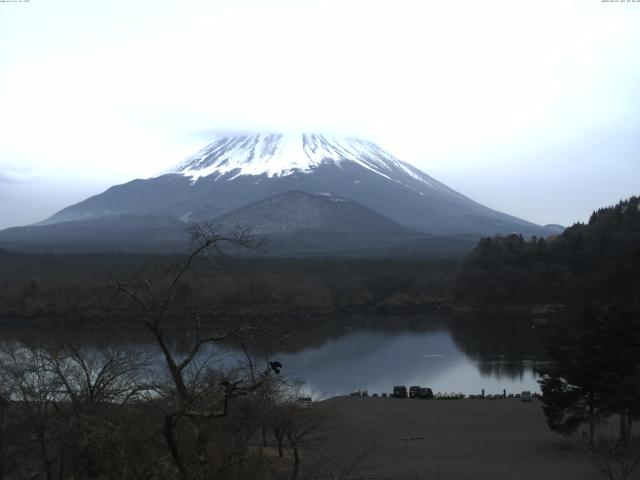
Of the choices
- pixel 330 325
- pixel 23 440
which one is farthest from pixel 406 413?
pixel 330 325

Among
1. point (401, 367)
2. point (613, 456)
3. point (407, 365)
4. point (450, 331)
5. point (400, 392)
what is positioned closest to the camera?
point (613, 456)

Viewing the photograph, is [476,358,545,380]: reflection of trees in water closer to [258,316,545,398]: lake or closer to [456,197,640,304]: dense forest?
[258,316,545,398]: lake

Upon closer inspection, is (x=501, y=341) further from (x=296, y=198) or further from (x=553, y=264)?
(x=296, y=198)

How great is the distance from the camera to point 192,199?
12650 centimetres

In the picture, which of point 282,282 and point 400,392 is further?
point 282,282

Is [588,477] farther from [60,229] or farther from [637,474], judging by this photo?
[60,229]

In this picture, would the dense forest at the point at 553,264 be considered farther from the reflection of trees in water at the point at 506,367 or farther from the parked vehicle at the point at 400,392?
the parked vehicle at the point at 400,392

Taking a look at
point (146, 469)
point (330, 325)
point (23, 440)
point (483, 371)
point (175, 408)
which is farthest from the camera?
point (330, 325)

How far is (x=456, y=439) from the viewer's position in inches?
575

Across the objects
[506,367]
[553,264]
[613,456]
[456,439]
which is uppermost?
[553,264]

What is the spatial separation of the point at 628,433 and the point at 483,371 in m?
13.0

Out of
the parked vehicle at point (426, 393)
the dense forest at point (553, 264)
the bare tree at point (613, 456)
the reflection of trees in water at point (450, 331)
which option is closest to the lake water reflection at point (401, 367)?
the reflection of trees in water at point (450, 331)

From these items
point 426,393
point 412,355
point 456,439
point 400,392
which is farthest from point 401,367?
point 456,439

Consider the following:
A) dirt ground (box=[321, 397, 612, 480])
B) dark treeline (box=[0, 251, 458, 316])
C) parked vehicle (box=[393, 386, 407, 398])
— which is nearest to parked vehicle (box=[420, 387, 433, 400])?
parked vehicle (box=[393, 386, 407, 398])
